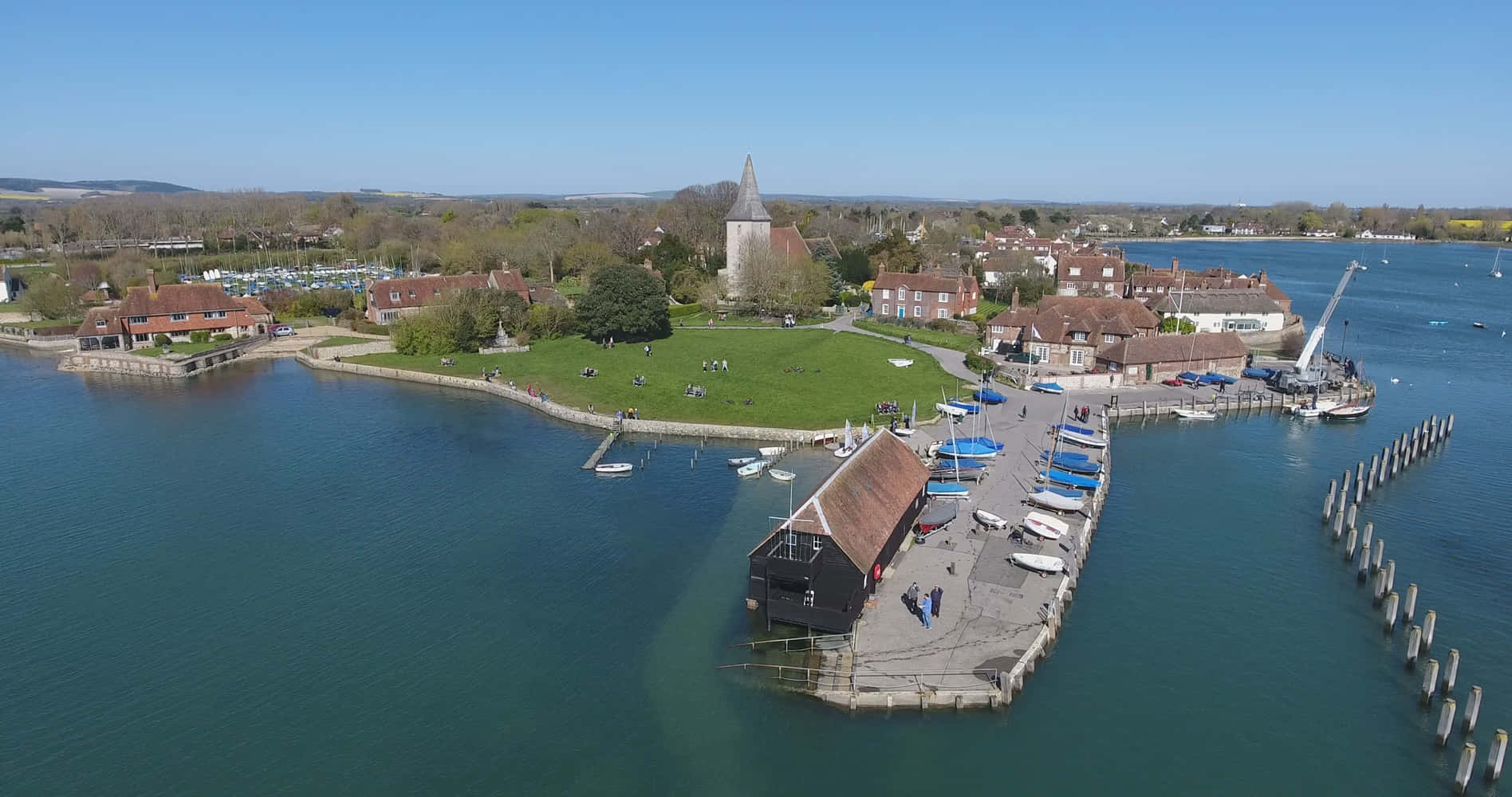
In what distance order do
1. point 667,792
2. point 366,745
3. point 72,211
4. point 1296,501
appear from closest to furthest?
point 667,792
point 366,745
point 1296,501
point 72,211

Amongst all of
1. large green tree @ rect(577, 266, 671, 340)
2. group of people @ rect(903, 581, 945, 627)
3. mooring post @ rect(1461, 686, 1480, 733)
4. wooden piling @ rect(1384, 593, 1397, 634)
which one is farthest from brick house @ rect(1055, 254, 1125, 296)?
mooring post @ rect(1461, 686, 1480, 733)

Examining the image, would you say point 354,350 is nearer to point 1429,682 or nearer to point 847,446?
point 847,446

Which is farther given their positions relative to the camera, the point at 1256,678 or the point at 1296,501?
the point at 1296,501

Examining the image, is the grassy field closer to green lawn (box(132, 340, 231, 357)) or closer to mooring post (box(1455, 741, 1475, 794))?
green lawn (box(132, 340, 231, 357))

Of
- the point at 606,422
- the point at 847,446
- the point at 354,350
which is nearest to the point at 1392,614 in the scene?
the point at 847,446

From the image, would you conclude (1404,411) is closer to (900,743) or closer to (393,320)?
(900,743)

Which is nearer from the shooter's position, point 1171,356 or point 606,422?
point 606,422

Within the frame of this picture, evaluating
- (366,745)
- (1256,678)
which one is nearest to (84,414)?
(366,745)
